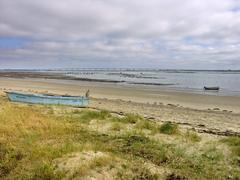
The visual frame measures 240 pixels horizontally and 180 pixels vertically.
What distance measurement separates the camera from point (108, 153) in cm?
873

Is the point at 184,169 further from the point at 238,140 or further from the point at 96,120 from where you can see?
the point at 96,120

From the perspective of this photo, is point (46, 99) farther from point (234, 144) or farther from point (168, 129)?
point (234, 144)

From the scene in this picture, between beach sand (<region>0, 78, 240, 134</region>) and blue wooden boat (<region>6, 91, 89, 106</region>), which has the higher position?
blue wooden boat (<region>6, 91, 89, 106</region>)

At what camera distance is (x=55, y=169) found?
7.44m

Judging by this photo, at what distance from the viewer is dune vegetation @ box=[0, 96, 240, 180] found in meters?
7.54

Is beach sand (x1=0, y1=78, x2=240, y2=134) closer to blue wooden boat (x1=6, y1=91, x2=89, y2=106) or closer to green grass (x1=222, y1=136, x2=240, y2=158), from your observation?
blue wooden boat (x1=6, y1=91, x2=89, y2=106)

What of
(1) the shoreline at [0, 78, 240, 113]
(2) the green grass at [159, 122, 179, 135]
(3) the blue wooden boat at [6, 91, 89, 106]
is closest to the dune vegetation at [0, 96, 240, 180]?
(2) the green grass at [159, 122, 179, 135]

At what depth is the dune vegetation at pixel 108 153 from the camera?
297 inches

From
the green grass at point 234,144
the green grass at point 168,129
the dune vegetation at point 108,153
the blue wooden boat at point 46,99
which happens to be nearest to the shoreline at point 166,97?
the blue wooden boat at point 46,99

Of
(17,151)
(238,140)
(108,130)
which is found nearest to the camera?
(17,151)

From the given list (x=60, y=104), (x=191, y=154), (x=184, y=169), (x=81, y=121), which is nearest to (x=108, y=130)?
(x=81, y=121)

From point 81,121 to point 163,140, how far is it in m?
4.67

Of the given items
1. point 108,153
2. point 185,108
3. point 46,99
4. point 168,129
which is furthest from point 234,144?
point 185,108

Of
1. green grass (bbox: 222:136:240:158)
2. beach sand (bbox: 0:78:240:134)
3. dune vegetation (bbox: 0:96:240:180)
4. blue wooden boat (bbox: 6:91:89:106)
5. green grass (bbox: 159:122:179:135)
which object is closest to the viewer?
dune vegetation (bbox: 0:96:240:180)
